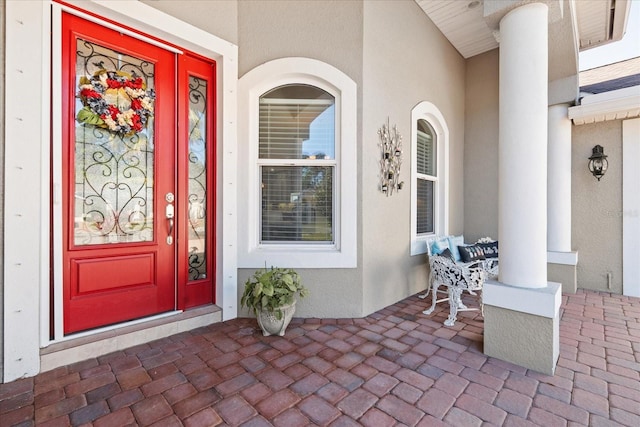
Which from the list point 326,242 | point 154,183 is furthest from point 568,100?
point 154,183

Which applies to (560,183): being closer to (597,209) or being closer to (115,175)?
(597,209)

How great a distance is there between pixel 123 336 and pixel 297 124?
251cm

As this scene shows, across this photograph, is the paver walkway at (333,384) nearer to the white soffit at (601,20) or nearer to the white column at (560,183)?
the white column at (560,183)

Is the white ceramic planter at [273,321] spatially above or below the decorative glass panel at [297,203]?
below

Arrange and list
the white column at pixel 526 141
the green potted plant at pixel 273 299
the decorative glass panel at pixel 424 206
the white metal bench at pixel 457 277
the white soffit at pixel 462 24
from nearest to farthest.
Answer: the white column at pixel 526 141, the green potted plant at pixel 273 299, the white metal bench at pixel 457 277, the white soffit at pixel 462 24, the decorative glass panel at pixel 424 206

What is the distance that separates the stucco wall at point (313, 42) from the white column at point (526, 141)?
1363 millimetres

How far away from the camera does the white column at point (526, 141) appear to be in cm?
227

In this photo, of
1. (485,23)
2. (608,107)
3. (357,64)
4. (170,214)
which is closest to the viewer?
(170,214)

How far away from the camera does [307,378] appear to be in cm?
204

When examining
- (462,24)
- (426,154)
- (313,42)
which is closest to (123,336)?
(313,42)

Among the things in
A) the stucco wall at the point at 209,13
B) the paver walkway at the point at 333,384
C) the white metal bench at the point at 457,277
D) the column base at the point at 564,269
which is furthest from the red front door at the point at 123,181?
the column base at the point at 564,269

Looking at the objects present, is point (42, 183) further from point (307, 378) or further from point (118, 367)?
point (307, 378)

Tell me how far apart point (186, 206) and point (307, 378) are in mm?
1908

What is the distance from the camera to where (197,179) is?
302 centimetres
